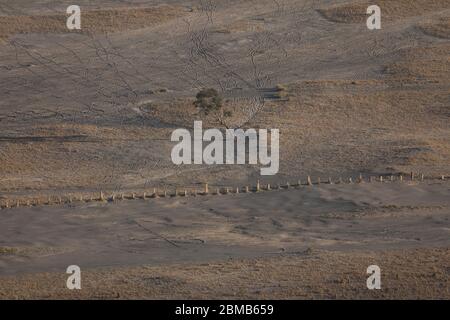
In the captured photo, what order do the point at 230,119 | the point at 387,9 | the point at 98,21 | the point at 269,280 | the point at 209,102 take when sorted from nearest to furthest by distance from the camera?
1. the point at 269,280
2. the point at 209,102
3. the point at 230,119
4. the point at 98,21
5. the point at 387,9

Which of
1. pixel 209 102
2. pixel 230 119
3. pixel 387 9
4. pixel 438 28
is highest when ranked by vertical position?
pixel 387 9

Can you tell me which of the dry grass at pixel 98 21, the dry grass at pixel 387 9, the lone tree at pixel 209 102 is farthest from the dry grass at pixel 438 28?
the lone tree at pixel 209 102

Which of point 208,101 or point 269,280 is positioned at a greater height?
point 208,101

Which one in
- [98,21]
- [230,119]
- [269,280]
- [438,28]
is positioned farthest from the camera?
[98,21]

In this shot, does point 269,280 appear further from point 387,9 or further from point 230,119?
point 387,9

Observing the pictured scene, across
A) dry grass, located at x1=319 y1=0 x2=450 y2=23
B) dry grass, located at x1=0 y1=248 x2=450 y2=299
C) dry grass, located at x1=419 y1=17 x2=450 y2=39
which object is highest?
Answer: dry grass, located at x1=319 y1=0 x2=450 y2=23

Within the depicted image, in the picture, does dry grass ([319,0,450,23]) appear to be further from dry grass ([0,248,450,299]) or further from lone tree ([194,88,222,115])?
dry grass ([0,248,450,299])

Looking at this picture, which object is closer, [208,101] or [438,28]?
[208,101]

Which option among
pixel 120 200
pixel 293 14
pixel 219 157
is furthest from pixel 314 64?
pixel 120 200

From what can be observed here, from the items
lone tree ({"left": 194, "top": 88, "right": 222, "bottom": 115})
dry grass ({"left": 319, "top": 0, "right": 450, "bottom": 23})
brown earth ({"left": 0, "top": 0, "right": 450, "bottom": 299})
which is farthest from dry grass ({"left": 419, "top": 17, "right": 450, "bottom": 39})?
lone tree ({"left": 194, "top": 88, "right": 222, "bottom": 115})

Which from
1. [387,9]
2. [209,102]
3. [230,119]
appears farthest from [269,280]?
[387,9]

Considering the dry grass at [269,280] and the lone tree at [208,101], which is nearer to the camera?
the dry grass at [269,280]

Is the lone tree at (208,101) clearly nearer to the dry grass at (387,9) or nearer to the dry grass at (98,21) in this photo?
the dry grass at (98,21)
